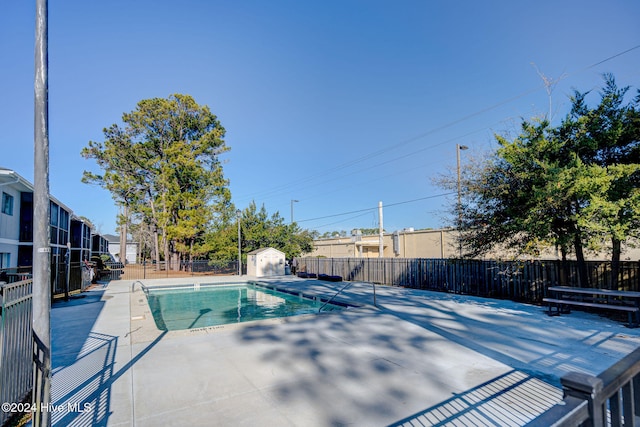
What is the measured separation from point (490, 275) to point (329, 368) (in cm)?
908

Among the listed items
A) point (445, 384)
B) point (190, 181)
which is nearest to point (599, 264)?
point (445, 384)

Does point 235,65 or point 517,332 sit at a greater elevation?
point 235,65

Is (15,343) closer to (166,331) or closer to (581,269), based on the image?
(166,331)

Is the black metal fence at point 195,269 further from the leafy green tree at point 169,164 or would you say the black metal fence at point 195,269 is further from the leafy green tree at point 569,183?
the leafy green tree at point 569,183

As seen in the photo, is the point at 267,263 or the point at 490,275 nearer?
the point at 490,275

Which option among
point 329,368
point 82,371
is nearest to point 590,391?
point 329,368

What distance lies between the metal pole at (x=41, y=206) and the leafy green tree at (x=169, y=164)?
876 inches

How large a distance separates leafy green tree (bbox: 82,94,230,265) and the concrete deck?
17.7m

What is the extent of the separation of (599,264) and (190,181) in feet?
80.4

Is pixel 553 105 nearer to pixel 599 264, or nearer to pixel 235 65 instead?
pixel 599 264

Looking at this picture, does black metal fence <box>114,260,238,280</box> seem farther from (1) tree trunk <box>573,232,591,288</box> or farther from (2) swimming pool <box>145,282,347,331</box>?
(1) tree trunk <box>573,232,591,288</box>

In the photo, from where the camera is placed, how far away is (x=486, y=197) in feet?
31.0

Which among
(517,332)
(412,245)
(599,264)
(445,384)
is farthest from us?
(412,245)

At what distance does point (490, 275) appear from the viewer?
11508mm
